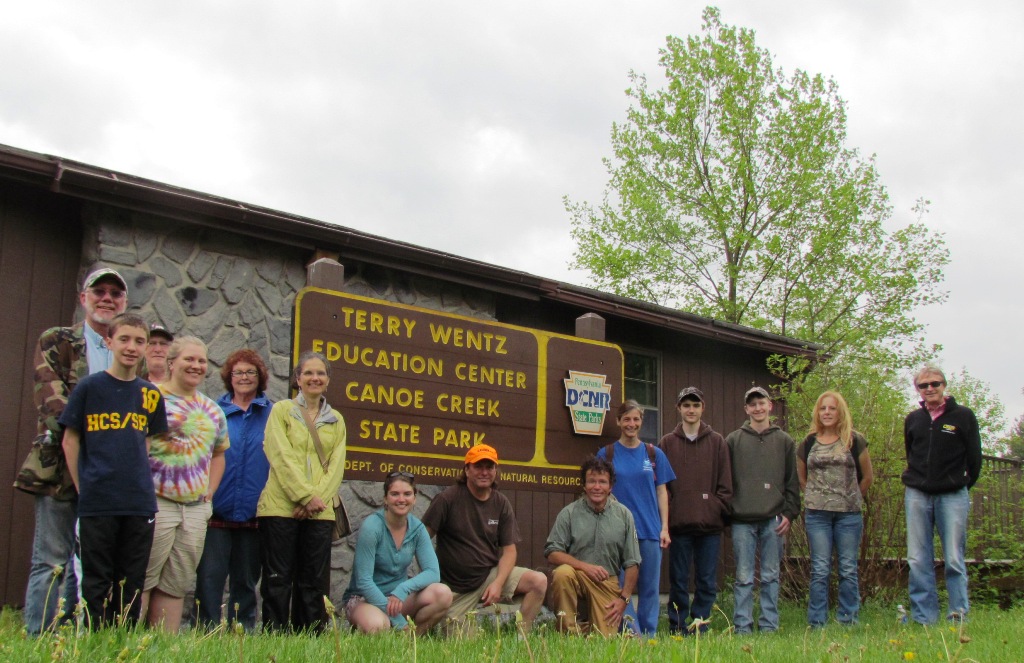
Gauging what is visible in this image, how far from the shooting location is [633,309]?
9.34m

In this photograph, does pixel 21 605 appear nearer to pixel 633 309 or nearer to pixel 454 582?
pixel 454 582

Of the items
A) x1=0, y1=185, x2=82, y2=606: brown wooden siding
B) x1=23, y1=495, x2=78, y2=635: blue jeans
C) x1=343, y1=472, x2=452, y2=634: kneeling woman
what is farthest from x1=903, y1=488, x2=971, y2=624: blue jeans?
x1=0, y1=185, x2=82, y2=606: brown wooden siding

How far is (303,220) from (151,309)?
1.26m

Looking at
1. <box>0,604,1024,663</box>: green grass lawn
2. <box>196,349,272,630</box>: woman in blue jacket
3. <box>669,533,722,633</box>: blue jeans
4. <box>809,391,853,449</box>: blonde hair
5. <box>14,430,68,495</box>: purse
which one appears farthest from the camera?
<box>669,533,722,633</box>: blue jeans

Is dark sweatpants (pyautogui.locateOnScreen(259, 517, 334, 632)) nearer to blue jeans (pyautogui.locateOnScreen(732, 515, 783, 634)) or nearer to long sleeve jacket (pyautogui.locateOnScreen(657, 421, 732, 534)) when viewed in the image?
long sleeve jacket (pyautogui.locateOnScreen(657, 421, 732, 534))

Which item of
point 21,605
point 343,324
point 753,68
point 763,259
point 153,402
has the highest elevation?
point 753,68

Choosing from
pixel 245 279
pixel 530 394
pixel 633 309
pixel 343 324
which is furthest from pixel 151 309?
pixel 633 309

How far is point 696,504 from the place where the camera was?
7055mm

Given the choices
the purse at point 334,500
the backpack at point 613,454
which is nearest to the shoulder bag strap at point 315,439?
the purse at point 334,500

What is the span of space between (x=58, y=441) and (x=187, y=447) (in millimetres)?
617

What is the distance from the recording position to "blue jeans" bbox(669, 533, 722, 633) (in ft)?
23.1

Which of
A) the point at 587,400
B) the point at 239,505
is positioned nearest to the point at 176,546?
the point at 239,505

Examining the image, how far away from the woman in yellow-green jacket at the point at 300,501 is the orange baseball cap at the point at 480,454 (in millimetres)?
966

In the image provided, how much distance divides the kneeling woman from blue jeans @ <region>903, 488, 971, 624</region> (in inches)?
130
